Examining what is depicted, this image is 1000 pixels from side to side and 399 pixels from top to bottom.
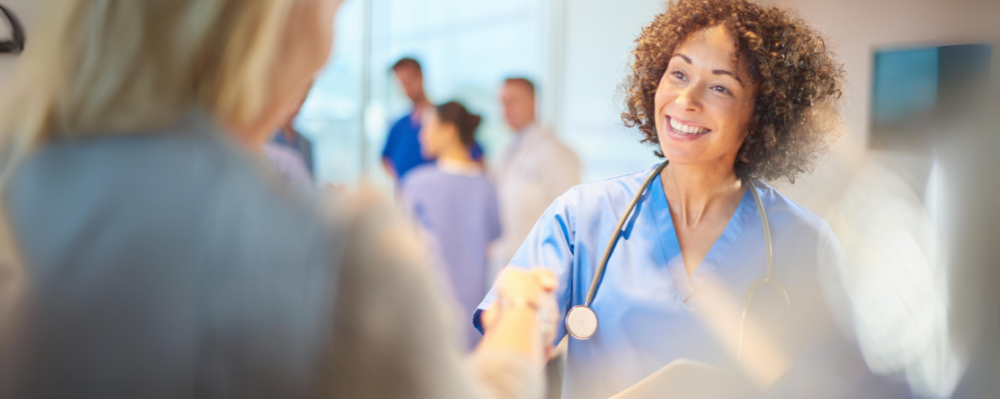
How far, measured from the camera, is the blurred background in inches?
34.2

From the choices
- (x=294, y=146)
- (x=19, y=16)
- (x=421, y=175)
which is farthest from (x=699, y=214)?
(x=19, y=16)

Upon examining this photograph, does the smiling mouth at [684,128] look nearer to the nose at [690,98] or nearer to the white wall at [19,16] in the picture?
the nose at [690,98]

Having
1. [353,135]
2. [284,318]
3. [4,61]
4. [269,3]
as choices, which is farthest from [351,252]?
[353,135]

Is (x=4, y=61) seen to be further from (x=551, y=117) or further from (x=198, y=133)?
(x=551, y=117)

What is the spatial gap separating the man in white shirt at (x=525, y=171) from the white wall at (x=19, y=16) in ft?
1.96

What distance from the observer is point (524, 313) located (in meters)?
0.71

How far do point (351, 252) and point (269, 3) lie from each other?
0.17 metres

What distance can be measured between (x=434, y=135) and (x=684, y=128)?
64 cm

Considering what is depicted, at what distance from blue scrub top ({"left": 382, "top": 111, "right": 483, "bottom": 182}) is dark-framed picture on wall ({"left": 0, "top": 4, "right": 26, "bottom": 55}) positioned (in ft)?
1.62

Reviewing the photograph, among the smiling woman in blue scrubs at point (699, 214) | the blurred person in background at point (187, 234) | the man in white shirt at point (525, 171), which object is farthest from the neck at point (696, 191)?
the blurred person in background at point (187, 234)

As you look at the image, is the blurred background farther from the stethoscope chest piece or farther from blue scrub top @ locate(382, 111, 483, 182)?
the stethoscope chest piece

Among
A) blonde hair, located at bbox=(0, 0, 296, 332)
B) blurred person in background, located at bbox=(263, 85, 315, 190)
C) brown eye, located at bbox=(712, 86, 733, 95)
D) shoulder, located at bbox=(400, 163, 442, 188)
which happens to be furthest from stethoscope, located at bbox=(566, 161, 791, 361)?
shoulder, located at bbox=(400, 163, 442, 188)

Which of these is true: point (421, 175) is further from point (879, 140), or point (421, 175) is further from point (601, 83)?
point (879, 140)

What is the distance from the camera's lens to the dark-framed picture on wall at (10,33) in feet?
2.18
